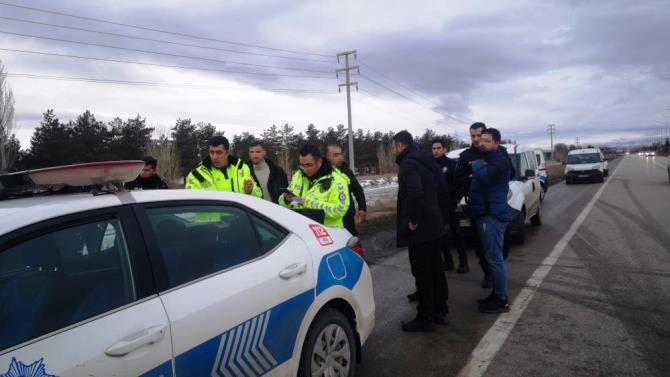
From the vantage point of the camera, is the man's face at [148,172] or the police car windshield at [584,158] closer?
the man's face at [148,172]

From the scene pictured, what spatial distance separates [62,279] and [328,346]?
5.19 feet

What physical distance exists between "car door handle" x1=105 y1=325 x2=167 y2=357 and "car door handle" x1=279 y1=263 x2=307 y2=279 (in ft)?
2.60

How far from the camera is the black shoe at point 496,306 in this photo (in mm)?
4691

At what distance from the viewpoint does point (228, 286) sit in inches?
90.8

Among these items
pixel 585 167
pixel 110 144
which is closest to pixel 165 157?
pixel 110 144

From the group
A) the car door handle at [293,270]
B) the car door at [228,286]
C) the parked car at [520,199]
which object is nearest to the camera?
the car door at [228,286]

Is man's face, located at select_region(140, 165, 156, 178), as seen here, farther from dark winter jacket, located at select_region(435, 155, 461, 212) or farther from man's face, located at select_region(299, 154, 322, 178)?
dark winter jacket, located at select_region(435, 155, 461, 212)

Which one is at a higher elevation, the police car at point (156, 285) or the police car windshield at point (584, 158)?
the police car at point (156, 285)

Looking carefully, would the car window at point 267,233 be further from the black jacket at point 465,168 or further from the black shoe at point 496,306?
the black jacket at point 465,168

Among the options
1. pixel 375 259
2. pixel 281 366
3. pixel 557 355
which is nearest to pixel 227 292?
pixel 281 366

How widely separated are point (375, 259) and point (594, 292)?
3230 millimetres

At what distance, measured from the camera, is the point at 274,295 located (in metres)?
2.49

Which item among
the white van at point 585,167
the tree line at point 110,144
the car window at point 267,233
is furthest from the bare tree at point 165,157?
the car window at point 267,233

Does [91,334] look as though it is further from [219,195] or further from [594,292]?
[594,292]
